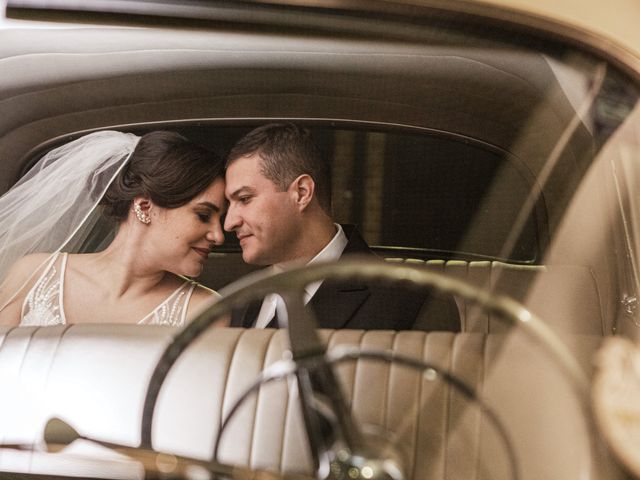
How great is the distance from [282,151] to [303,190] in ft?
0.37

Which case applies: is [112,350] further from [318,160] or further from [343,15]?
[343,15]

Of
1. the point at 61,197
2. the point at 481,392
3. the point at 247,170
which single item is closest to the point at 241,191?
the point at 247,170

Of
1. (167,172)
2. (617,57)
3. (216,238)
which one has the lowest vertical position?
(216,238)

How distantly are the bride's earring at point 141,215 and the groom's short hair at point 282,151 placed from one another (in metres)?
0.25

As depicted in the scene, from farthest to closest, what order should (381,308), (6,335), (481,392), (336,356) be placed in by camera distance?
(6,335) < (381,308) < (481,392) < (336,356)

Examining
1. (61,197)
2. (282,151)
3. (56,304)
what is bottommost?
(56,304)

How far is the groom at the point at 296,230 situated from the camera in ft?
5.91

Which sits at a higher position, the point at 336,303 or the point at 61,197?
the point at 61,197

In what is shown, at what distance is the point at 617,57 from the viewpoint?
4.67ft

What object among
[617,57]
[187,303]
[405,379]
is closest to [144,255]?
[187,303]

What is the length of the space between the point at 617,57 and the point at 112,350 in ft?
3.68

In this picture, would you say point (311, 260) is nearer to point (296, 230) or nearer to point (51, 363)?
point (296, 230)

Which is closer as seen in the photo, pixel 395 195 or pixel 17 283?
pixel 395 195

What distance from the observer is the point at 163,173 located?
209 centimetres
